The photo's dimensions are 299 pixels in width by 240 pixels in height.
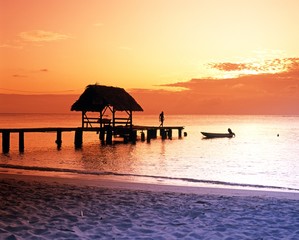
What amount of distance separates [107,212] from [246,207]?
3.35m

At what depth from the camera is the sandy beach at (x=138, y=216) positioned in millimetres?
6863

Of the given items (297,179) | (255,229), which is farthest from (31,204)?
A: (297,179)

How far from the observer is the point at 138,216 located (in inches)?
319

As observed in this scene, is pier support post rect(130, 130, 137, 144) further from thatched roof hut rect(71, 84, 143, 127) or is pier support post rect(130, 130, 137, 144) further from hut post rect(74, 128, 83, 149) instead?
hut post rect(74, 128, 83, 149)

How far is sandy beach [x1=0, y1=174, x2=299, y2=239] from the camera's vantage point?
22.5 ft

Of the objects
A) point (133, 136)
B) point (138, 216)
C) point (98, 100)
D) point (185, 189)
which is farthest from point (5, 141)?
point (138, 216)

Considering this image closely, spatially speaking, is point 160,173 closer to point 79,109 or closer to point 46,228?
point 46,228

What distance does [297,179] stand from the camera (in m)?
21.3

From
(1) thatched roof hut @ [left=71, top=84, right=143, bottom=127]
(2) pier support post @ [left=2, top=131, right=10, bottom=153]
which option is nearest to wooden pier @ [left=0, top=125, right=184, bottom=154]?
(2) pier support post @ [left=2, top=131, right=10, bottom=153]

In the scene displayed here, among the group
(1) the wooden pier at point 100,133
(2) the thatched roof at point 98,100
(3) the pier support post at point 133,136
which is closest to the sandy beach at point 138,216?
(1) the wooden pier at point 100,133

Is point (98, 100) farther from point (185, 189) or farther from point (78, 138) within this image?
point (185, 189)

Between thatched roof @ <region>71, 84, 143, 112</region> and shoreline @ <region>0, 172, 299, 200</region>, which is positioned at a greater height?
thatched roof @ <region>71, 84, 143, 112</region>

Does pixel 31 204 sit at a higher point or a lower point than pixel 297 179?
higher

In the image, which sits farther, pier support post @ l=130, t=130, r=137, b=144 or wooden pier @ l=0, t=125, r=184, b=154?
pier support post @ l=130, t=130, r=137, b=144
